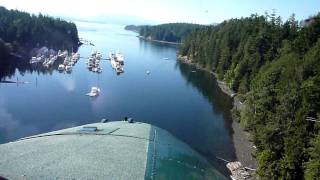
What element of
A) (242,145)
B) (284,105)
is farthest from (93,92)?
(284,105)

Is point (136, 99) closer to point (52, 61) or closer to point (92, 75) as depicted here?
point (92, 75)

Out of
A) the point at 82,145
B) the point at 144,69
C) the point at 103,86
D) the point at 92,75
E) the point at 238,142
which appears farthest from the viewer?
the point at 144,69

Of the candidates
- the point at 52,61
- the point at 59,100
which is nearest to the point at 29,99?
the point at 59,100

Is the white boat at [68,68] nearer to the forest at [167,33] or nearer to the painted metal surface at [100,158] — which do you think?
the painted metal surface at [100,158]

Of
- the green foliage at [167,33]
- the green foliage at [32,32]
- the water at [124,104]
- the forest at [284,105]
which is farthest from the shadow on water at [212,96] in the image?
the green foliage at [167,33]

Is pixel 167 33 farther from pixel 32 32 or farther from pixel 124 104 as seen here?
pixel 124 104

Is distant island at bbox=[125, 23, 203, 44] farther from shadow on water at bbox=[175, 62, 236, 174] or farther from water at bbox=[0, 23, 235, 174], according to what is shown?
water at bbox=[0, 23, 235, 174]
